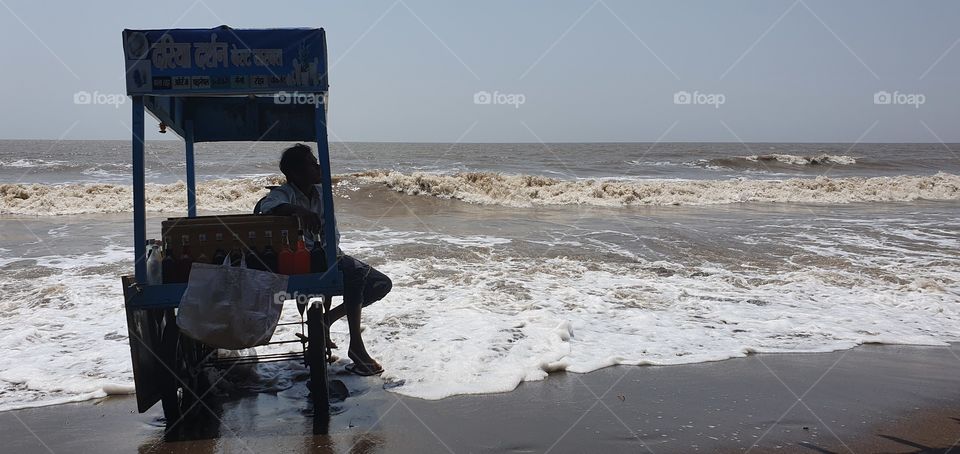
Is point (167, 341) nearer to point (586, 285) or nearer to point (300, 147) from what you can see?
point (300, 147)

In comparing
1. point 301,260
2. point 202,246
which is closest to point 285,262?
point 301,260

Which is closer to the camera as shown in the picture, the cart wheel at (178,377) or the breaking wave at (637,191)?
the cart wheel at (178,377)

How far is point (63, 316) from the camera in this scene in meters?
6.83

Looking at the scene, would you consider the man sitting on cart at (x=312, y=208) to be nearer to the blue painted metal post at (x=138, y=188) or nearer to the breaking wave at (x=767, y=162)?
the blue painted metal post at (x=138, y=188)

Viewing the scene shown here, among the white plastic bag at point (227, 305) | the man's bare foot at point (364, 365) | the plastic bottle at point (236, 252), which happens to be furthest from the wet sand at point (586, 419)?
the plastic bottle at point (236, 252)

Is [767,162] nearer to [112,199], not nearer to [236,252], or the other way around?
[112,199]

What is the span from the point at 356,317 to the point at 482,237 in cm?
754

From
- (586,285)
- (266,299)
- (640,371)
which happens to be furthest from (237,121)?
(586,285)

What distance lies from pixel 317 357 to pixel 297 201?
1.01 metres

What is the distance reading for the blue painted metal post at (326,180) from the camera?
390 centimetres

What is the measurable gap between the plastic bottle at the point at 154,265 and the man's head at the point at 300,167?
888mm

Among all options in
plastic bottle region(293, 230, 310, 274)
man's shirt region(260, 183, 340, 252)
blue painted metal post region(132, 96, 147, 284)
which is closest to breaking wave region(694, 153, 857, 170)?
man's shirt region(260, 183, 340, 252)

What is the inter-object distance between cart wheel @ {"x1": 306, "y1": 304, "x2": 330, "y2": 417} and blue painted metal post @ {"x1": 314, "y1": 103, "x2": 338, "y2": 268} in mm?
344

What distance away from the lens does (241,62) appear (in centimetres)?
379
